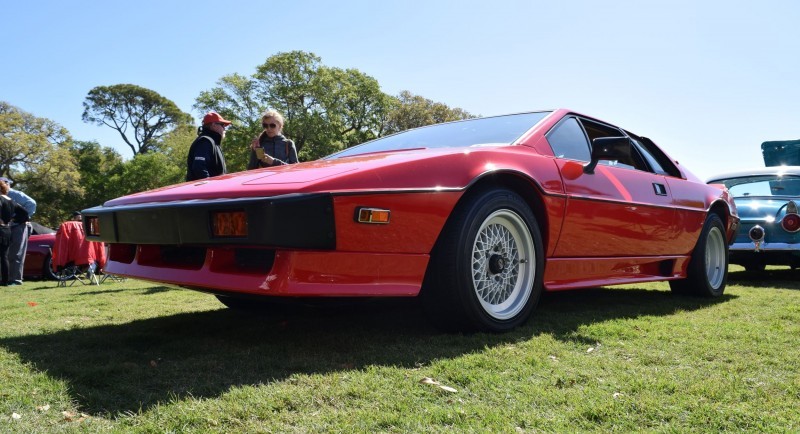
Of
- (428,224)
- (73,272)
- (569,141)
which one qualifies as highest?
(569,141)

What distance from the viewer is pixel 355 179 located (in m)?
2.24

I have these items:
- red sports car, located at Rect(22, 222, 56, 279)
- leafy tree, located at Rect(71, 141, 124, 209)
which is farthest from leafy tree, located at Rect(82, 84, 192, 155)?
red sports car, located at Rect(22, 222, 56, 279)

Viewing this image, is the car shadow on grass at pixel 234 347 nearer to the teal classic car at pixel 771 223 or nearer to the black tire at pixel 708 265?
the black tire at pixel 708 265

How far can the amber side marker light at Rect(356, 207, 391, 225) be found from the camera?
2197 millimetres

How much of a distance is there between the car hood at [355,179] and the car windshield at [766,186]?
547cm

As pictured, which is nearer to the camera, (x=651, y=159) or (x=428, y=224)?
(x=428, y=224)

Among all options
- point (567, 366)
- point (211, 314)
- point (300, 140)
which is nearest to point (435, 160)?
point (567, 366)

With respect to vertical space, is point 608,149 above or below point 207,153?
below

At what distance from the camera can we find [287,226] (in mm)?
2062

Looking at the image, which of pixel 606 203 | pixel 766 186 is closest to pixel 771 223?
pixel 766 186

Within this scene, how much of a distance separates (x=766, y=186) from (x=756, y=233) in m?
0.99

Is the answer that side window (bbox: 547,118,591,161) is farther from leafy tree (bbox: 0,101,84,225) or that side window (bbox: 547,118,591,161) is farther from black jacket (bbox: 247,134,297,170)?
leafy tree (bbox: 0,101,84,225)

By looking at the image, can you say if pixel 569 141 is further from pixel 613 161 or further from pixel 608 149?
pixel 613 161

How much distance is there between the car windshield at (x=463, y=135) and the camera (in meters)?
3.22
